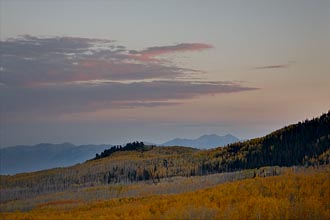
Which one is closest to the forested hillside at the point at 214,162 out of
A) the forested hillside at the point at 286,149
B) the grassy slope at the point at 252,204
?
the forested hillside at the point at 286,149

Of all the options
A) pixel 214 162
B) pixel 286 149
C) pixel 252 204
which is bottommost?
pixel 252 204

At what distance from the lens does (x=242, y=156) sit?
120812 millimetres

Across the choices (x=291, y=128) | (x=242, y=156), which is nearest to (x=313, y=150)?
(x=291, y=128)

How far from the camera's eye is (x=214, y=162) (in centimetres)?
13000

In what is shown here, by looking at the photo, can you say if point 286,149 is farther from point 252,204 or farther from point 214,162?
point 252,204

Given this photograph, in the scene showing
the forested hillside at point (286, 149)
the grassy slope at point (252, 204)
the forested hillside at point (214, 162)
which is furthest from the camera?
the forested hillside at point (214, 162)

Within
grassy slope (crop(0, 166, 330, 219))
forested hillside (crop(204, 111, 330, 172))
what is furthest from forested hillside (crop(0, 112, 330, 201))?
grassy slope (crop(0, 166, 330, 219))

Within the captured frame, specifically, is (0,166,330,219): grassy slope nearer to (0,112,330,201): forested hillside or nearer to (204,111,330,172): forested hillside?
(0,112,330,201): forested hillside

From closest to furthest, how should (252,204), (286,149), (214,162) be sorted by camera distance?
(252,204) → (286,149) → (214,162)

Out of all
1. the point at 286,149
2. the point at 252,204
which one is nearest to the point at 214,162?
the point at 286,149

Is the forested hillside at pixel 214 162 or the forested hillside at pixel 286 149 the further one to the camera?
the forested hillside at pixel 214 162

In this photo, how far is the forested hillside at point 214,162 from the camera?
327ft

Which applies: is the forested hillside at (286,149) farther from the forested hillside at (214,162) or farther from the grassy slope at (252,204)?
the grassy slope at (252,204)

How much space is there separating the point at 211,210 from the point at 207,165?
8532 cm
